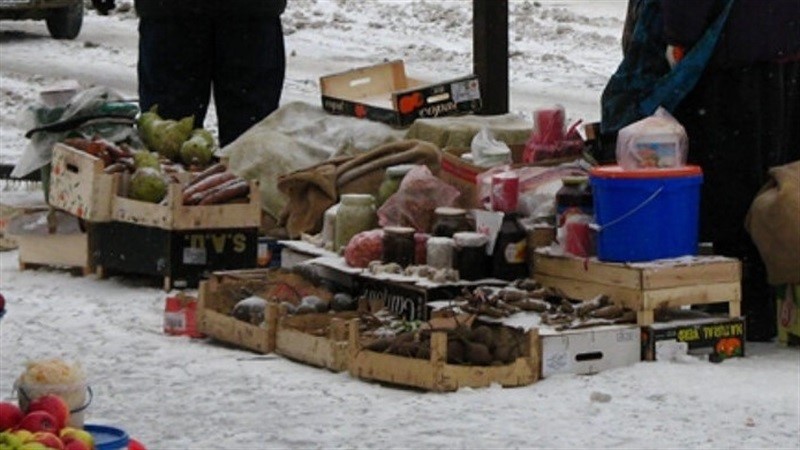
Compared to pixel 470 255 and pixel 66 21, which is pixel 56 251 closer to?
pixel 470 255

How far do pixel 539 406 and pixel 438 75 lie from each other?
35.9ft

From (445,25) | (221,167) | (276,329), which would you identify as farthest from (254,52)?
(445,25)

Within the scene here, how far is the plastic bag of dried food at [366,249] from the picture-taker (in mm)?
8891

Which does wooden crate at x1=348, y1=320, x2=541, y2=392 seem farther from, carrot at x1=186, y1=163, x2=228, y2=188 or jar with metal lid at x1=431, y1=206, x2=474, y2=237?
carrot at x1=186, y1=163, x2=228, y2=188

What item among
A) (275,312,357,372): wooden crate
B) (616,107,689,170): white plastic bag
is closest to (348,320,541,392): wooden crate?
(275,312,357,372): wooden crate

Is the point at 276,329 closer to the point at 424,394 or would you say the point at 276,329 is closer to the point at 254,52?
the point at 424,394

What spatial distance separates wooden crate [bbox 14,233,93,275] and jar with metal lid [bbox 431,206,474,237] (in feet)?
7.38

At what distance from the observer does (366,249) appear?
891 cm

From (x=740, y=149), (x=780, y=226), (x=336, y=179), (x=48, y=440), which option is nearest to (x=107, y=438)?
(x=48, y=440)

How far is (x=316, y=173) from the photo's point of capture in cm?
1001

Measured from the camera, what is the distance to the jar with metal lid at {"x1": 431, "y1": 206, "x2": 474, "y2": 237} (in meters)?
8.73

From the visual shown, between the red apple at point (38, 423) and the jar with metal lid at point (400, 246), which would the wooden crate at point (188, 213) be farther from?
the red apple at point (38, 423)

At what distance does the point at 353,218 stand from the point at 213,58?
3.03 metres

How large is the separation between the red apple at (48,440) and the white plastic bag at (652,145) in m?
3.83
